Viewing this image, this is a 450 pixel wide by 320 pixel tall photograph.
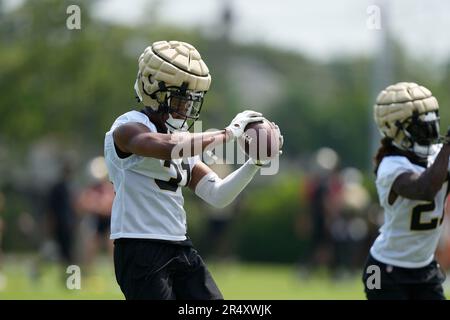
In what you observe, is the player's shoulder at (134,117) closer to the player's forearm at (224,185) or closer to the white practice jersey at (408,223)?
the player's forearm at (224,185)

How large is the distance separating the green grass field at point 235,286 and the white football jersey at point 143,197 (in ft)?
20.5

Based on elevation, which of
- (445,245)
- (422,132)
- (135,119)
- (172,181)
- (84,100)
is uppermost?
(135,119)

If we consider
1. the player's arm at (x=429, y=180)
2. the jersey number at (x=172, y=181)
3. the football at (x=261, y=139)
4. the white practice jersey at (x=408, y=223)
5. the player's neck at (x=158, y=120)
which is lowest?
the white practice jersey at (x=408, y=223)

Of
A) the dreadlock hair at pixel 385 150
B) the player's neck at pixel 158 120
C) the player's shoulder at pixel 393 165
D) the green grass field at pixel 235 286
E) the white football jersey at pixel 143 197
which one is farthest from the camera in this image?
the green grass field at pixel 235 286

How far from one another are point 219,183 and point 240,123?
1.69 feet

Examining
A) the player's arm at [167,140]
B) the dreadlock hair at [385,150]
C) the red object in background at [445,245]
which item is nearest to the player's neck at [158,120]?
the player's arm at [167,140]

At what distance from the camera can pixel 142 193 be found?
5.43 m

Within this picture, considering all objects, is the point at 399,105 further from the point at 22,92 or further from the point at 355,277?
the point at 22,92

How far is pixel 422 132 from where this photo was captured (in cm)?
635

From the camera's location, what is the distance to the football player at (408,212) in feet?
20.7

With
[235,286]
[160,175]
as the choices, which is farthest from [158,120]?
[235,286]

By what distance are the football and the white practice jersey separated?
122 centimetres

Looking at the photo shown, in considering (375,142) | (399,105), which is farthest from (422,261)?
(375,142)

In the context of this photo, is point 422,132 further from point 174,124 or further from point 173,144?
point 173,144
